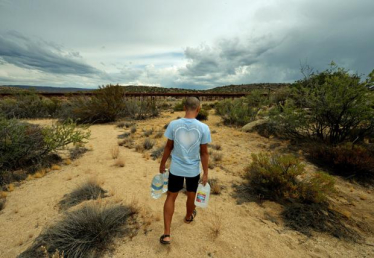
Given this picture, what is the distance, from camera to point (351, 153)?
5133 millimetres

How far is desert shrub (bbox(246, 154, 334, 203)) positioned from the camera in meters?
3.52

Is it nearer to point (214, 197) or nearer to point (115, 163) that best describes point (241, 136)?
point (214, 197)

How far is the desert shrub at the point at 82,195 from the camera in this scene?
3.41 m

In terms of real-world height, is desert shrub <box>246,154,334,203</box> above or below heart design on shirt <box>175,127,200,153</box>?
below

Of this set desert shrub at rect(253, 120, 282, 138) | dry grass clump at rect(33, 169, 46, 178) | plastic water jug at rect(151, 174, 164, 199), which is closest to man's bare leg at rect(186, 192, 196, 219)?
plastic water jug at rect(151, 174, 164, 199)

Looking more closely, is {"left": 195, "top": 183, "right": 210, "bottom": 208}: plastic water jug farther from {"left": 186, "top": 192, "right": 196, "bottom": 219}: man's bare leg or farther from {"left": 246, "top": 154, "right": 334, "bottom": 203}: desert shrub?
{"left": 246, "top": 154, "right": 334, "bottom": 203}: desert shrub

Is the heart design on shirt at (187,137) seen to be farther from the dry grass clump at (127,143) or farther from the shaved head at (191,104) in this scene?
the dry grass clump at (127,143)

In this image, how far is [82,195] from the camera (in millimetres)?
3590

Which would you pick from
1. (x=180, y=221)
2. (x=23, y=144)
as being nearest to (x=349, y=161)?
(x=180, y=221)

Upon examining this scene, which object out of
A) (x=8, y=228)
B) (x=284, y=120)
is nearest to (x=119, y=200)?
(x=8, y=228)

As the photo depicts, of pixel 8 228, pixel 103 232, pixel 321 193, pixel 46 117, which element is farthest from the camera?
pixel 46 117

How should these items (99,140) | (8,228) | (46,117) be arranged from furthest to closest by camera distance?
(46,117) < (99,140) < (8,228)

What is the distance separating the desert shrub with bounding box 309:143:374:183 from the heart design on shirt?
506 centimetres

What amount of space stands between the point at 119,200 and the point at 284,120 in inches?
266
